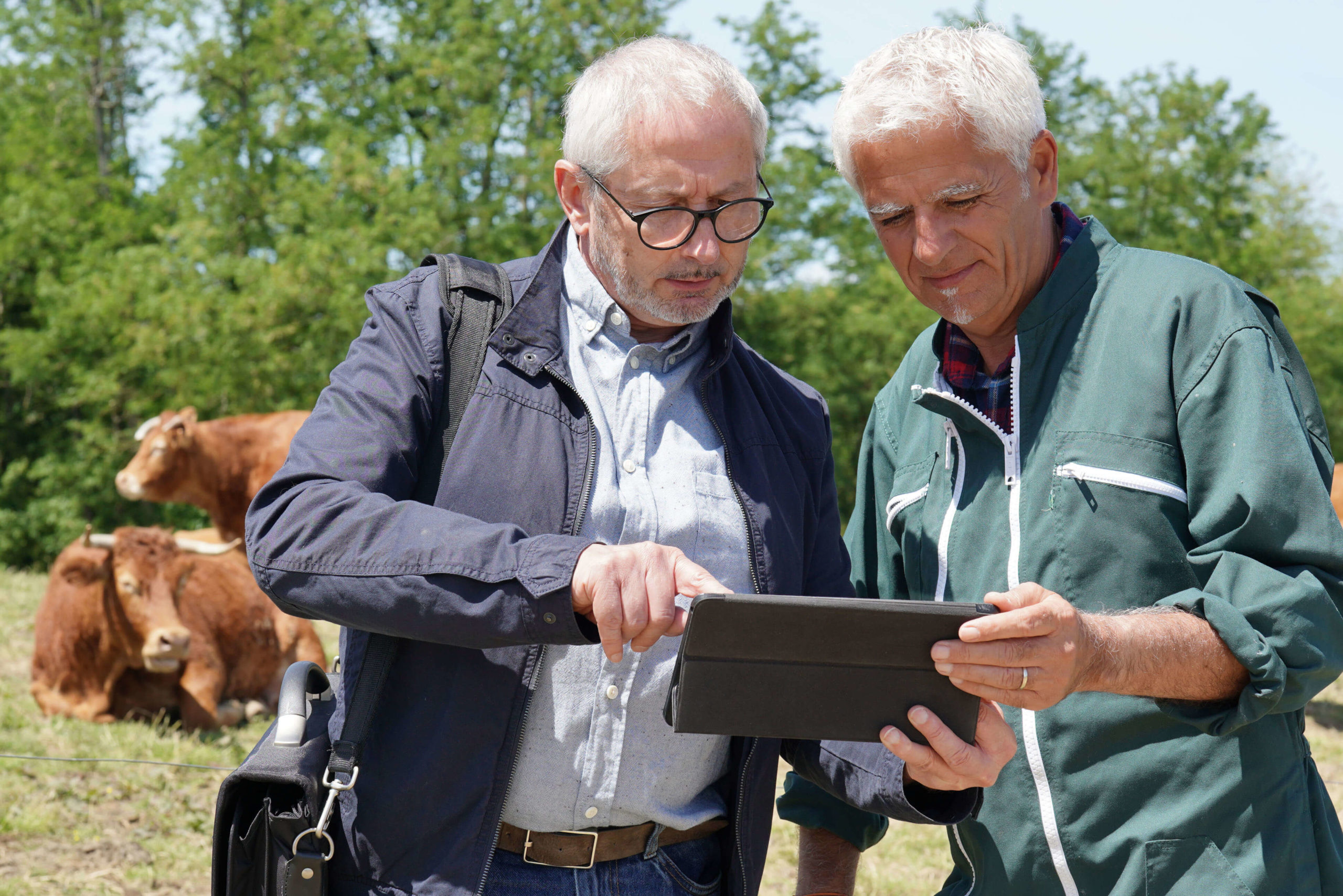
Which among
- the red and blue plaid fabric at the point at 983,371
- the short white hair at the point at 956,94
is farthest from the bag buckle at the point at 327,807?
the short white hair at the point at 956,94

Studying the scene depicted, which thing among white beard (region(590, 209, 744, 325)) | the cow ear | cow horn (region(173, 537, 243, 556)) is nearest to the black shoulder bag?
white beard (region(590, 209, 744, 325))

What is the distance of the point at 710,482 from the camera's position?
2064 millimetres

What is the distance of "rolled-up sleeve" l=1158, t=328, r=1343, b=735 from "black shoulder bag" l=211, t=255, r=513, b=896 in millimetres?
1155

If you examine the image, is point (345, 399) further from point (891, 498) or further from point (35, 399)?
point (35, 399)

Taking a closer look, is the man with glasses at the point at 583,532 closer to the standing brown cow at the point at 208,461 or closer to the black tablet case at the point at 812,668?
the black tablet case at the point at 812,668

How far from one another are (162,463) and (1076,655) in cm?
837

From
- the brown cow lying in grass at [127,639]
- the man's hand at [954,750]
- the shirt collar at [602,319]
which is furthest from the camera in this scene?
the brown cow lying in grass at [127,639]

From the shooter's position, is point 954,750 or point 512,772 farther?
point 512,772

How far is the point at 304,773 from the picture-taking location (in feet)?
5.85

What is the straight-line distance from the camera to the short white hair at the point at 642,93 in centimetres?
199

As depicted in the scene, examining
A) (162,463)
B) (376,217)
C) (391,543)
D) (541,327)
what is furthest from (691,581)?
(376,217)

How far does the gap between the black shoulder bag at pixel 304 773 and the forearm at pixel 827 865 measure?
1.08 meters

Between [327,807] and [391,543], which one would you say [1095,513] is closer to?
[391,543]

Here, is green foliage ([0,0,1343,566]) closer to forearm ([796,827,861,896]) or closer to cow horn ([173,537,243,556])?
cow horn ([173,537,243,556])
